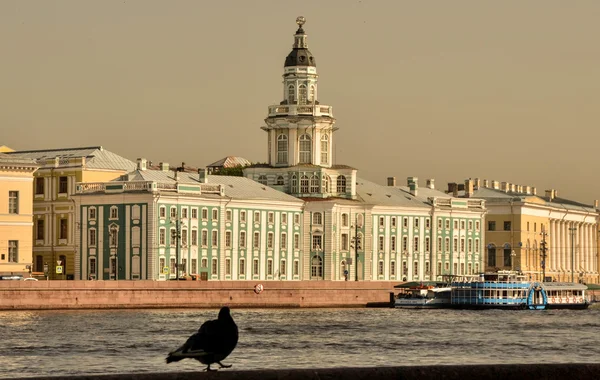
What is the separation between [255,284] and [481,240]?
36.3 metres

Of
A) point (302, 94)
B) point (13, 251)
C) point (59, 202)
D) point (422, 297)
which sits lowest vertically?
point (422, 297)

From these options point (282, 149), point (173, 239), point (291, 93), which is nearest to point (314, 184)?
point (282, 149)

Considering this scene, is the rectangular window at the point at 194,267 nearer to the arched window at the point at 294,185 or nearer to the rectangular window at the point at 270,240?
the rectangular window at the point at 270,240

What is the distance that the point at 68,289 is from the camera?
248 ft

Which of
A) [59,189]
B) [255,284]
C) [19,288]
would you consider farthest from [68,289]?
[59,189]

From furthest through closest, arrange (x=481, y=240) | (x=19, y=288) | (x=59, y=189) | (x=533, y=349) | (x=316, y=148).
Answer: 1. (x=481, y=240)
2. (x=316, y=148)
3. (x=59, y=189)
4. (x=19, y=288)
5. (x=533, y=349)

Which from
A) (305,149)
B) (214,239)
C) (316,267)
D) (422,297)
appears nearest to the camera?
(422,297)

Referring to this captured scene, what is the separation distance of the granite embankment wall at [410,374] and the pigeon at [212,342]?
244cm

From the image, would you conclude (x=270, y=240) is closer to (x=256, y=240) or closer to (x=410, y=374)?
(x=256, y=240)

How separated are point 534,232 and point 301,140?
A: 32.3 m

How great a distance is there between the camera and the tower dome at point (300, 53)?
109 m

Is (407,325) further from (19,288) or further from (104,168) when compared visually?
(104,168)

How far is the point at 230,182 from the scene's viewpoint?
104688mm

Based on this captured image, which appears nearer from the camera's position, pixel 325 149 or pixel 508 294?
pixel 508 294
